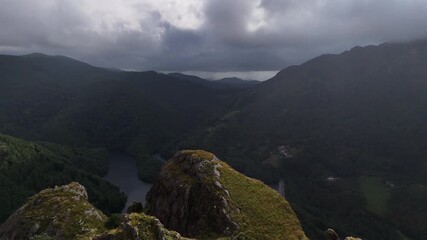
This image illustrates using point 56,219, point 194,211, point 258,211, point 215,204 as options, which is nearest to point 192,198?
point 194,211

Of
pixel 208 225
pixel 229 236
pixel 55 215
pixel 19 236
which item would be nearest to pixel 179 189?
pixel 208 225

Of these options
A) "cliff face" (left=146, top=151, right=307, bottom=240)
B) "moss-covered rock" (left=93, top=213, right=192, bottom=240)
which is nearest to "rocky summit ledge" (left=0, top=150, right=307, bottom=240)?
"cliff face" (left=146, top=151, right=307, bottom=240)

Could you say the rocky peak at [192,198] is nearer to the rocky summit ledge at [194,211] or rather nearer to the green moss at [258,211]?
the rocky summit ledge at [194,211]

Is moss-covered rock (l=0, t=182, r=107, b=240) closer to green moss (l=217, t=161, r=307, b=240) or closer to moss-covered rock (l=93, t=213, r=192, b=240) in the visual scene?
moss-covered rock (l=93, t=213, r=192, b=240)

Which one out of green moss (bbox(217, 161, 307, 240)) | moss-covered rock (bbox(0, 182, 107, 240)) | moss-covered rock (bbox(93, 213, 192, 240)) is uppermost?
moss-covered rock (bbox(93, 213, 192, 240))

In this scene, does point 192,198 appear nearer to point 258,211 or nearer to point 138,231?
point 258,211

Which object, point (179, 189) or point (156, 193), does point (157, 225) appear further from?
point (156, 193)

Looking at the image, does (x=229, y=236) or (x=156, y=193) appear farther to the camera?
(x=156, y=193)
